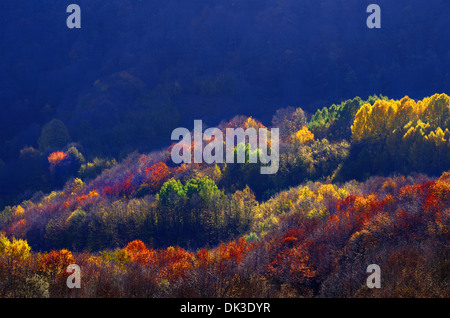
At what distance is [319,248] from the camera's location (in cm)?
2080

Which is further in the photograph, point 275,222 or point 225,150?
point 225,150

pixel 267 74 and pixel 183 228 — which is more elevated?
pixel 267 74

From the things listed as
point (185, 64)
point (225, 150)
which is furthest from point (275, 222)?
point (185, 64)

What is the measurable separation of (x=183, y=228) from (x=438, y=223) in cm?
2152

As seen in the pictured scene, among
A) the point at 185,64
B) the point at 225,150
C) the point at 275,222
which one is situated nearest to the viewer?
the point at 275,222

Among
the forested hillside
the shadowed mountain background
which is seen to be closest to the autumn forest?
the forested hillside

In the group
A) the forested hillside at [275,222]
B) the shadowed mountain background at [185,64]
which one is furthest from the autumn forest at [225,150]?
the shadowed mountain background at [185,64]

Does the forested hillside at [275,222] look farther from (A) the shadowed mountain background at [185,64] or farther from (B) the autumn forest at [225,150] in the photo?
(A) the shadowed mountain background at [185,64]

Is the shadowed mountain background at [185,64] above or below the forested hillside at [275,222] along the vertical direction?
above

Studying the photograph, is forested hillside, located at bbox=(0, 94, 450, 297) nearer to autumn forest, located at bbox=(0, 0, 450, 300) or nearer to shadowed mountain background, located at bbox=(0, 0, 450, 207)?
autumn forest, located at bbox=(0, 0, 450, 300)

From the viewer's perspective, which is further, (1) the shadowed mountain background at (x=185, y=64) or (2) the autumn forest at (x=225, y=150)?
(1) the shadowed mountain background at (x=185, y=64)

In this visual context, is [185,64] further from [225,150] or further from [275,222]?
[275,222]

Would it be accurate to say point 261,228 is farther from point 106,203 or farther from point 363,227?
point 106,203
